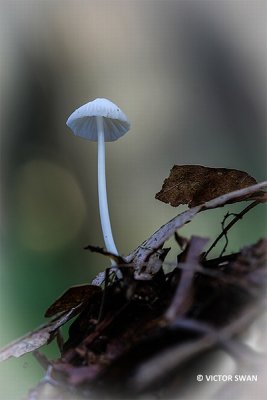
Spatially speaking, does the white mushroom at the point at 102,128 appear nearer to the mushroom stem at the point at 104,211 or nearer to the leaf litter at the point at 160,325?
the mushroom stem at the point at 104,211

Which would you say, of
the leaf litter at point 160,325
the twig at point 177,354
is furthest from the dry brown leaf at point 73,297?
the twig at point 177,354

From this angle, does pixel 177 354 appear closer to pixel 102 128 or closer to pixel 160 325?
pixel 160 325

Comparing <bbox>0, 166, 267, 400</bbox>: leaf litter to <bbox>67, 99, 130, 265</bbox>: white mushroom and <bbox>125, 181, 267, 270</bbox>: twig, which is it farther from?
<bbox>67, 99, 130, 265</bbox>: white mushroom

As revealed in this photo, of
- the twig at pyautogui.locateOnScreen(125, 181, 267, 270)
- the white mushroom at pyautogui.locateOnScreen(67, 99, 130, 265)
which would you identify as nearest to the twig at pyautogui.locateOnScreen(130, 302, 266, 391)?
the twig at pyautogui.locateOnScreen(125, 181, 267, 270)

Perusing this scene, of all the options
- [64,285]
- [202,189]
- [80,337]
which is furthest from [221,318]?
[64,285]

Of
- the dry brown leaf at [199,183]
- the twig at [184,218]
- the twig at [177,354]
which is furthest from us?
the dry brown leaf at [199,183]

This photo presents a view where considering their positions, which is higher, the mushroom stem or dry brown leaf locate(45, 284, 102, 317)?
the mushroom stem

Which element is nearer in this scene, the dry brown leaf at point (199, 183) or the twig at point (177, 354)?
the twig at point (177, 354)
